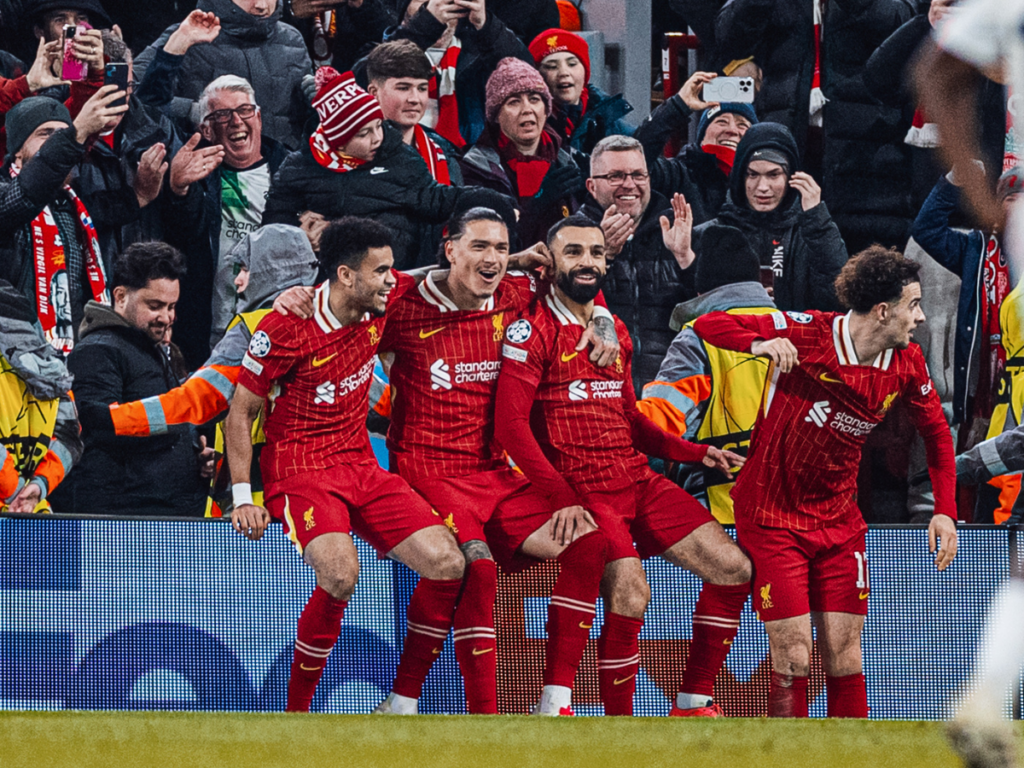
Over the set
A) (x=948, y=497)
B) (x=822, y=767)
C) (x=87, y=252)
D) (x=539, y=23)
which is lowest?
(x=822, y=767)

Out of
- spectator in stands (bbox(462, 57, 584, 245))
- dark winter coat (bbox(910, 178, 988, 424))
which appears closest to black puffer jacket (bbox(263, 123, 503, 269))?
spectator in stands (bbox(462, 57, 584, 245))

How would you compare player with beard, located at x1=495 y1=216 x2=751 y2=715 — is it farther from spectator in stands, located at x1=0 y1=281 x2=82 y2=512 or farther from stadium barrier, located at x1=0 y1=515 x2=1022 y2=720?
spectator in stands, located at x1=0 y1=281 x2=82 y2=512

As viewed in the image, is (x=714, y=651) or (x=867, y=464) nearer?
(x=714, y=651)

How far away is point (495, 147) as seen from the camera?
602cm

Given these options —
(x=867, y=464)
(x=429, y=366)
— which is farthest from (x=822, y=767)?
(x=867, y=464)

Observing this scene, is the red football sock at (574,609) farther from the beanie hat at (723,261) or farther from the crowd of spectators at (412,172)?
the beanie hat at (723,261)

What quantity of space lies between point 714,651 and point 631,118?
8.06ft

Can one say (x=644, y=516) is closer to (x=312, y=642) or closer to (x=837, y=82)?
(x=312, y=642)

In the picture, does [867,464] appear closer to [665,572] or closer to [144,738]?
[665,572]

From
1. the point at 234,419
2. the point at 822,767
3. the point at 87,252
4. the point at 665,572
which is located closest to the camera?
the point at 822,767

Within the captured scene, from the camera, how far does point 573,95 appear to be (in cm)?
615

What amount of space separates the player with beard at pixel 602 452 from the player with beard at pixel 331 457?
1.53 feet

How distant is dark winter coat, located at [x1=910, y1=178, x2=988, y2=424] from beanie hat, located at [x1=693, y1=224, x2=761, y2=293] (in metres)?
0.73

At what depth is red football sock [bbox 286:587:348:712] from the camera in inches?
183
